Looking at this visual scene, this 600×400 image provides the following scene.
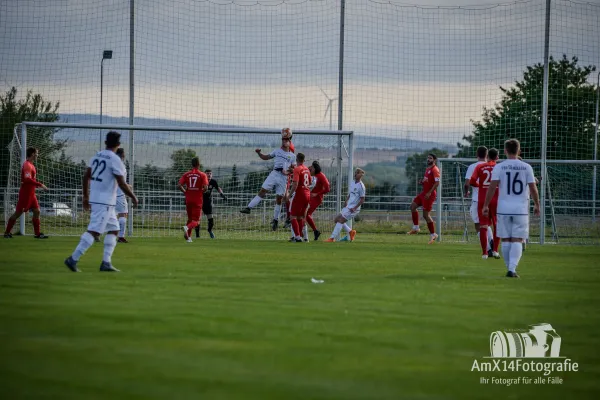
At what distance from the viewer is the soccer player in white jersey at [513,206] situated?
13.4m

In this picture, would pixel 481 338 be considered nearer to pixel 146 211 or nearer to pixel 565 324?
pixel 565 324

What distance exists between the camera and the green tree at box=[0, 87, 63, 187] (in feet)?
92.4

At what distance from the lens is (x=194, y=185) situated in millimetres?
23984

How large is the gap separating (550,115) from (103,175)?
67.4ft

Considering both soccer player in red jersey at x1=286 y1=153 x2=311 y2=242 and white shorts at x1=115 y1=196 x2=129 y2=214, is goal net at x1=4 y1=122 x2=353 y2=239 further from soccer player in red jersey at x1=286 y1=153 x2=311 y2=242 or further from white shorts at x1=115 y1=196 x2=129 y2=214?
white shorts at x1=115 y1=196 x2=129 y2=214

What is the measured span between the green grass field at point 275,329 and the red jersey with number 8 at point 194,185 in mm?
9502

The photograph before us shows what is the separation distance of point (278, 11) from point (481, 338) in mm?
23677

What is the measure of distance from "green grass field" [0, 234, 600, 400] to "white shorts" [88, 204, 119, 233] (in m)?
0.63

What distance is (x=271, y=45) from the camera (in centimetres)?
2947

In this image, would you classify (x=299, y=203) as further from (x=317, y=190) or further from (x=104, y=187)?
(x=104, y=187)

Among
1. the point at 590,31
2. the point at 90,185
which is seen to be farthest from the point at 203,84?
the point at 90,185

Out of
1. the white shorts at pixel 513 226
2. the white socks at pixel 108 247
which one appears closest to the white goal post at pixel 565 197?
the white shorts at pixel 513 226

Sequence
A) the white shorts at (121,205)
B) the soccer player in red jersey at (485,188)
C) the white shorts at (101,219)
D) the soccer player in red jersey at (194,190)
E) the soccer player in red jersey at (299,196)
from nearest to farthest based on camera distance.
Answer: the white shorts at (101,219) < the soccer player in red jersey at (485,188) < the white shorts at (121,205) < the soccer player in red jersey at (194,190) < the soccer player in red jersey at (299,196)

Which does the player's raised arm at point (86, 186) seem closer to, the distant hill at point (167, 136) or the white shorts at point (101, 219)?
the white shorts at point (101, 219)
